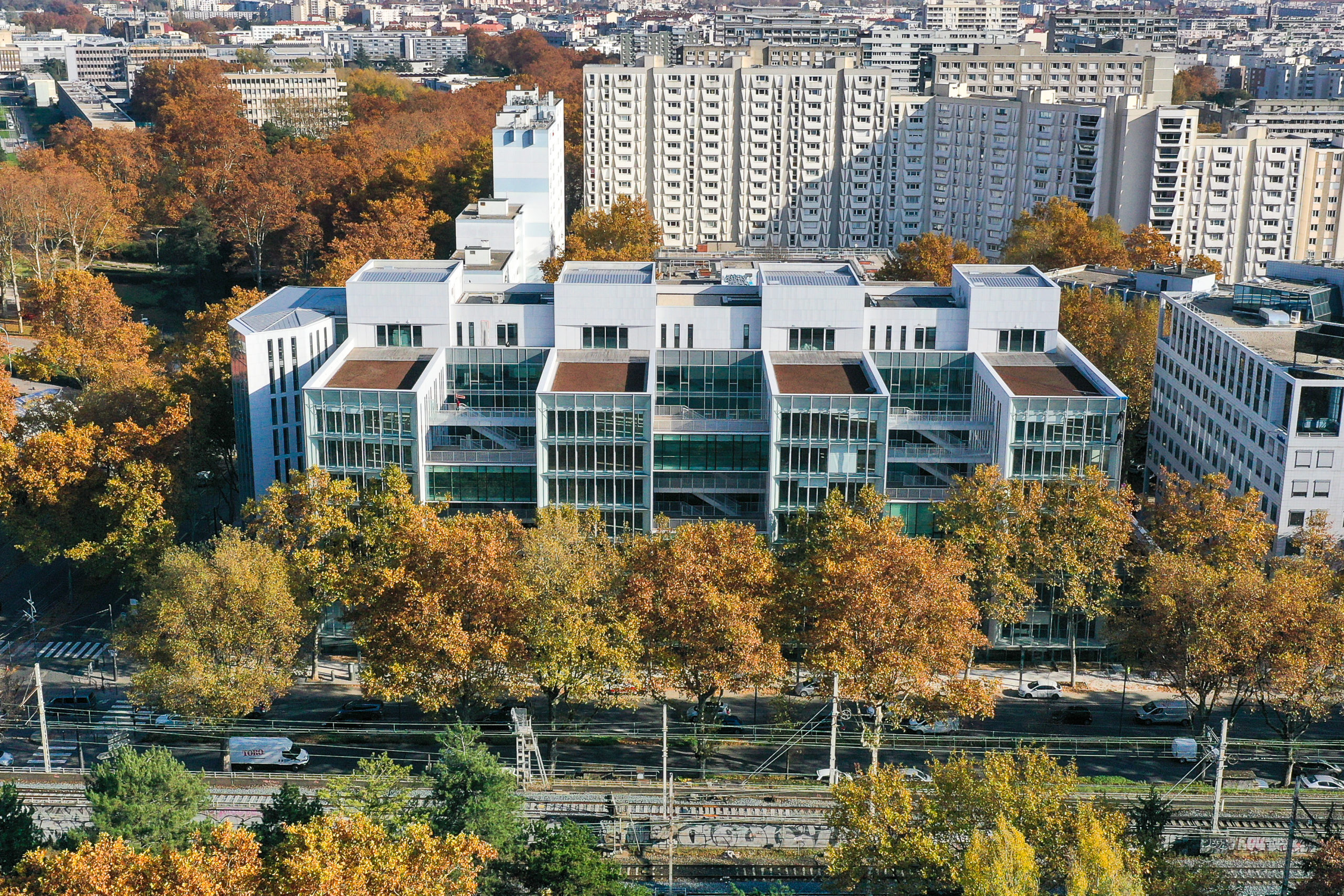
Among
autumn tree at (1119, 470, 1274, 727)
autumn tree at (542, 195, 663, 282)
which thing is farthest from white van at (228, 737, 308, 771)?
autumn tree at (542, 195, 663, 282)

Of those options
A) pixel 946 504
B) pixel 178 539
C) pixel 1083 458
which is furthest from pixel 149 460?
pixel 1083 458

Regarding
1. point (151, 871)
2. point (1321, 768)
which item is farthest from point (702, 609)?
point (1321, 768)

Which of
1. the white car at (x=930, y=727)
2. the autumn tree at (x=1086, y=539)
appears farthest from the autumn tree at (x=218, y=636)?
the autumn tree at (x=1086, y=539)

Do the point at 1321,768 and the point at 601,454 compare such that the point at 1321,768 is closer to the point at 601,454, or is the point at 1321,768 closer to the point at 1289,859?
the point at 1289,859

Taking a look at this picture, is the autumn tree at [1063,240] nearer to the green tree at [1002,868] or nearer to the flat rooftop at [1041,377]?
the flat rooftop at [1041,377]

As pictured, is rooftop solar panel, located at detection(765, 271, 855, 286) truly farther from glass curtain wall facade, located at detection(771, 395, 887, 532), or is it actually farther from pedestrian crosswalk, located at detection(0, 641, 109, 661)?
pedestrian crosswalk, located at detection(0, 641, 109, 661)

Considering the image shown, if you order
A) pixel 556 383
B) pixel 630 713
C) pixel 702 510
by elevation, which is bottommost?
pixel 630 713

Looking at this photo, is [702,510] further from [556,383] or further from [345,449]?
[345,449]
